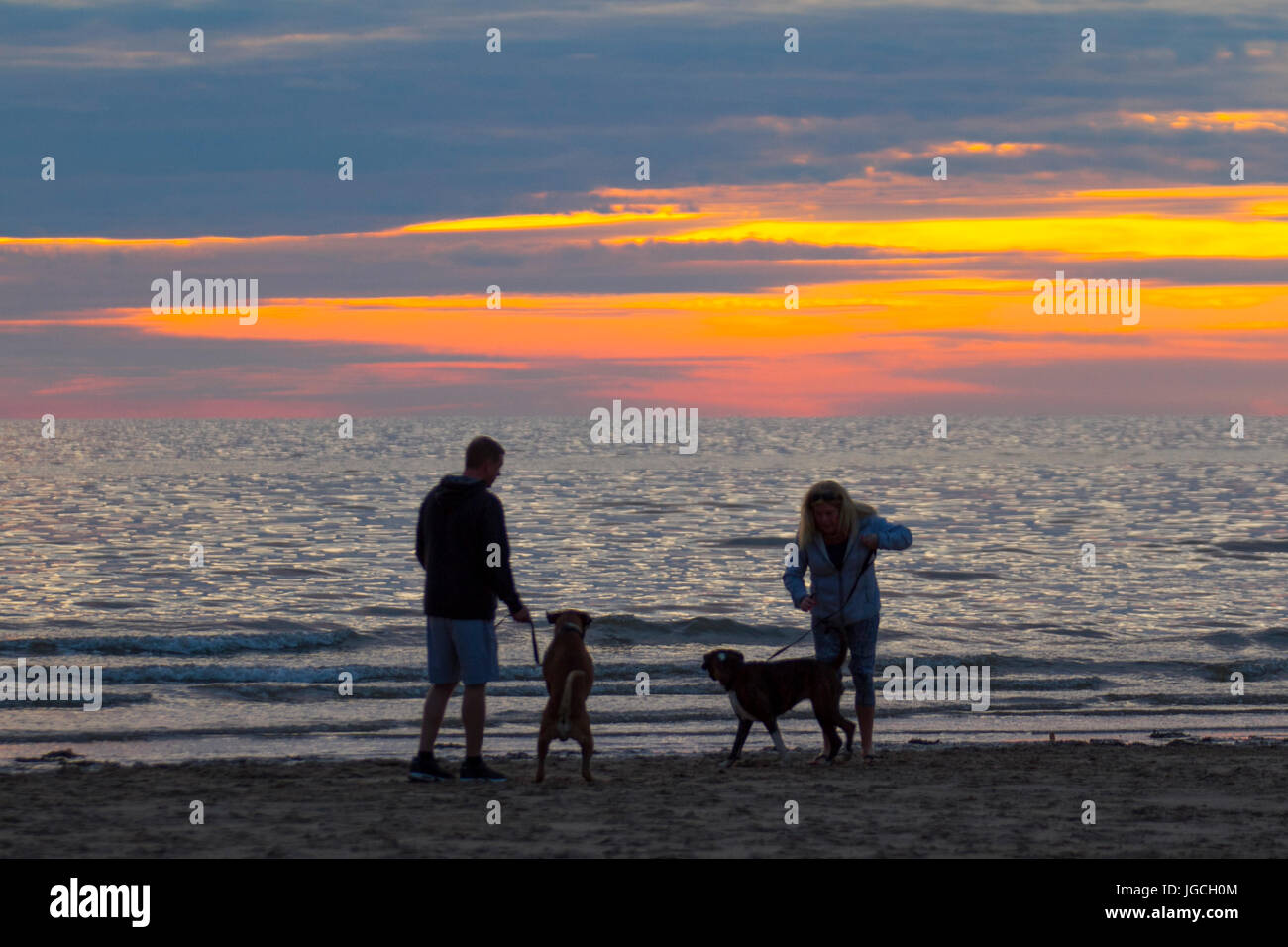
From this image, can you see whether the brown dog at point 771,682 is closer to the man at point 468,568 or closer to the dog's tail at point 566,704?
the dog's tail at point 566,704

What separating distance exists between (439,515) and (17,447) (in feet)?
332

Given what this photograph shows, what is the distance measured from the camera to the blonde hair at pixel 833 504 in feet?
28.1

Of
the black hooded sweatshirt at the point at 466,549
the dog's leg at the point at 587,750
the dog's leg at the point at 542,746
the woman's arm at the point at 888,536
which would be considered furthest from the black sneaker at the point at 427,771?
the woman's arm at the point at 888,536

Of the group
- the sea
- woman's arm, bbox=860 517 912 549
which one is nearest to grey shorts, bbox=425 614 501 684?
woman's arm, bbox=860 517 912 549

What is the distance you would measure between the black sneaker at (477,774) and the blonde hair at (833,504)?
2471 mm

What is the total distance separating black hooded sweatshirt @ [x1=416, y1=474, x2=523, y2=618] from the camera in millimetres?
7887

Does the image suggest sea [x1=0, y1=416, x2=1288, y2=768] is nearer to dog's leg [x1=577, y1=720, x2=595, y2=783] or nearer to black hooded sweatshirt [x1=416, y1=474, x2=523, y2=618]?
dog's leg [x1=577, y1=720, x2=595, y2=783]

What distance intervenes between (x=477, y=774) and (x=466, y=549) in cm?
154

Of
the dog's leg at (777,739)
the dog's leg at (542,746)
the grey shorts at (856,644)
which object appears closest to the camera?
the dog's leg at (542,746)

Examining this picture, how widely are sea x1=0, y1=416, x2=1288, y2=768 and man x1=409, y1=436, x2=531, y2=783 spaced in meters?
3.31

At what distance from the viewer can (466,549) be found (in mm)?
7906
